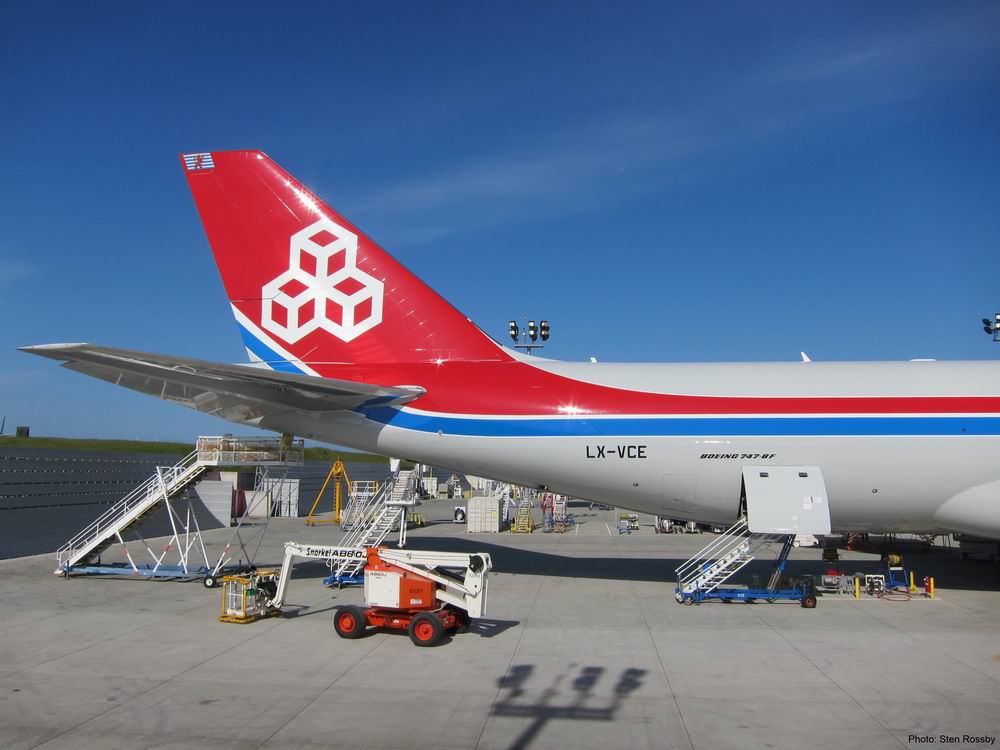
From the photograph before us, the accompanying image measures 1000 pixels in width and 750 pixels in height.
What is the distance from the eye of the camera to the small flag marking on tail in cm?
1848

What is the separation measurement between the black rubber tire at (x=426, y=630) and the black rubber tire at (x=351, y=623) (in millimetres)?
1089

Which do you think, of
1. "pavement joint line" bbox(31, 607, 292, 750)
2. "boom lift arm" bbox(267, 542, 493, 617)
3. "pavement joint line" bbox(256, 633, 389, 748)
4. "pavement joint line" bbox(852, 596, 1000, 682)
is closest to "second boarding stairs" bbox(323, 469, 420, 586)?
"boom lift arm" bbox(267, 542, 493, 617)

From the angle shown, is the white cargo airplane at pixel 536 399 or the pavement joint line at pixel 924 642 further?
the white cargo airplane at pixel 536 399

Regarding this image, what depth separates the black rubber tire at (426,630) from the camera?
499 inches

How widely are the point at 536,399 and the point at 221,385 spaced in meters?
7.30

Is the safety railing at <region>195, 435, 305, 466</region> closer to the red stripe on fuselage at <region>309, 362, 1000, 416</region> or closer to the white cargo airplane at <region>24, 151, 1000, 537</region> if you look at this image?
the white cargo airplane at <region>24, 151, 1000, 537</region>

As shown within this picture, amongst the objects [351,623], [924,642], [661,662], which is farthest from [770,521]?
[351,623]

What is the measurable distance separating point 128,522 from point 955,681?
63.9 ft

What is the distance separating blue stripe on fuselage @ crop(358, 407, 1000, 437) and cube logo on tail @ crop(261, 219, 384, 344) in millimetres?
2608

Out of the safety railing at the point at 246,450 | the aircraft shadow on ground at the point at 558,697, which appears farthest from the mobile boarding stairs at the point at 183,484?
the aircraft shadow on ground at the point at 558,697

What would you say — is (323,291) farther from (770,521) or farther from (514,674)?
(770,521)

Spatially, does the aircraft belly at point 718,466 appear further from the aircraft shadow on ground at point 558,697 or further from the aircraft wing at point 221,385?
the aircraft shadow on ground at point 558,697

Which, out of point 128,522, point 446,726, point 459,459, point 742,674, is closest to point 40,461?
point 128,522

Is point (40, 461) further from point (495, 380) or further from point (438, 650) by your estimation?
point (438, 650)
